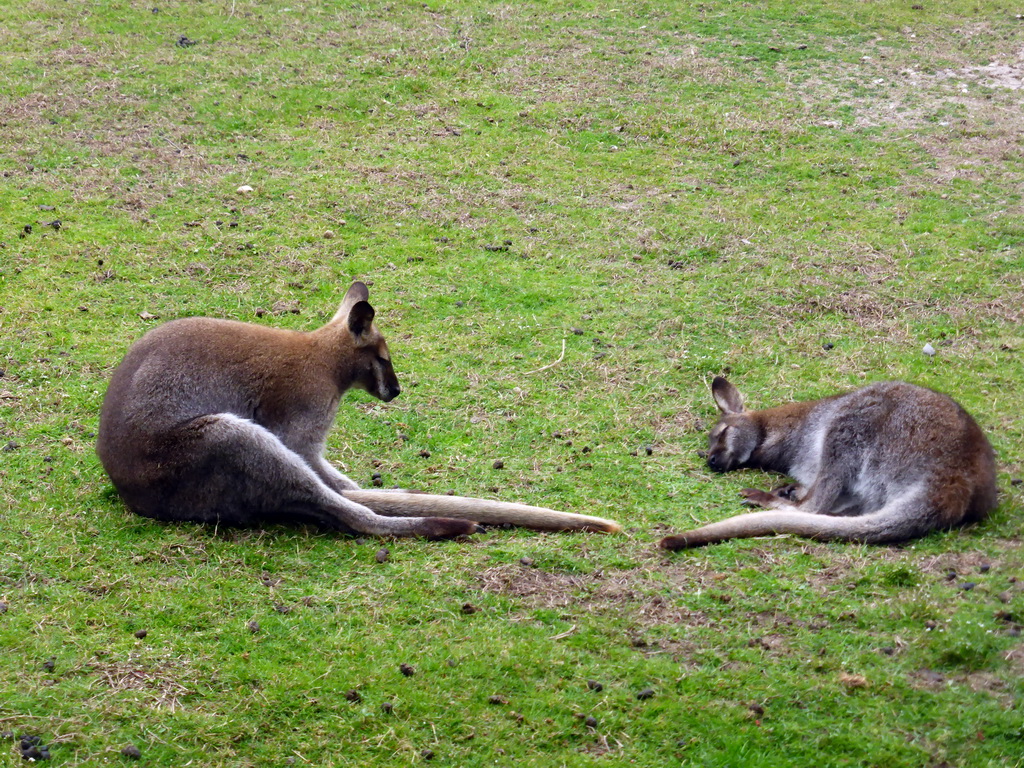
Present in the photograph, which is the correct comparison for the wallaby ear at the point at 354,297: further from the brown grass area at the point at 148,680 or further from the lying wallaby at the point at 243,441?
the brown grass area at the point at 148,680

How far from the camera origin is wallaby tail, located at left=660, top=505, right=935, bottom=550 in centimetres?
536

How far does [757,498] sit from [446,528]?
1946mm

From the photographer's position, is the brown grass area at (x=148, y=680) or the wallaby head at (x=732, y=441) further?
the wallaby head at (x=732, y=441)

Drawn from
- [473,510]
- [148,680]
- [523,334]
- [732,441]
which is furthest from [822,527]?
[148,680]

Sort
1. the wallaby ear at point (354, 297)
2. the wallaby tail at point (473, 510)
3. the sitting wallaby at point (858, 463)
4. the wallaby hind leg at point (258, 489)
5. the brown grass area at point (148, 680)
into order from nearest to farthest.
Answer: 1. the brown grass area at point (148, 680)
2. the wallaby hind leg at point (258, 489)
3. the sitting wallaby at point (858, 463)
4. the wallaby tail at point (473, 510)
5. the wallaby ear at point (354, 297)

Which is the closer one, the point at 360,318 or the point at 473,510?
the point at 473,510

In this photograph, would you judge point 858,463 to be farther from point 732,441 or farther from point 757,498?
point 732,441

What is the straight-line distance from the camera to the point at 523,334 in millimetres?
8031

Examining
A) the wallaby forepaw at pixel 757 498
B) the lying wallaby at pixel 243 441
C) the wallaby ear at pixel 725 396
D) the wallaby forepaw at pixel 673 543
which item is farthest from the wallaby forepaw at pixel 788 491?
the lying wallaby at pixel 243 441

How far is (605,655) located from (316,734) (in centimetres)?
124

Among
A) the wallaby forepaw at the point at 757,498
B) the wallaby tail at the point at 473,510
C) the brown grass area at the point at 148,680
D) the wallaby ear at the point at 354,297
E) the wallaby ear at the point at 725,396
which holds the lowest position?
the wallaby forepaw at the point at 757,498

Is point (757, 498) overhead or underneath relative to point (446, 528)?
underneath

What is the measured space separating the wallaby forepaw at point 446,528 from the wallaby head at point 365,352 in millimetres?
1051

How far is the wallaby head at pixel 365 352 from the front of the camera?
5895 millimetres
